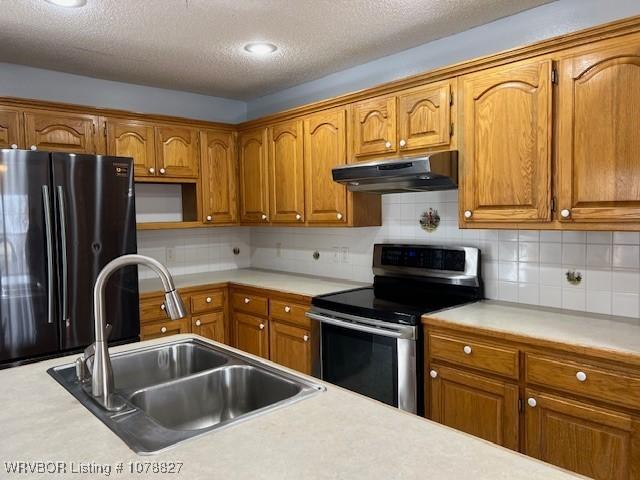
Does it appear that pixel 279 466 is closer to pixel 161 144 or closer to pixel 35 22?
pixel 35 22

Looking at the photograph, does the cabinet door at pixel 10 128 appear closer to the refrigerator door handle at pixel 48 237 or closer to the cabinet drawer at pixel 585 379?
the refrigerator door handle at pixel 48 237

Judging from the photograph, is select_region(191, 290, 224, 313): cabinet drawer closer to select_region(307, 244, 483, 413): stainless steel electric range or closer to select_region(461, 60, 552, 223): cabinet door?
select_region(307, 244, 483, 413): stainless steel electric range

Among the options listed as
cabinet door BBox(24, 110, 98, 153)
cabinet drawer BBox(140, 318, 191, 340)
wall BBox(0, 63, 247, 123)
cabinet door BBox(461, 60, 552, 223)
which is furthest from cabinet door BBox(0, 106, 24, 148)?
cabinet door BBox(461, 60, 552, 223)

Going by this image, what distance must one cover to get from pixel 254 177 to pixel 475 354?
2.35 meters

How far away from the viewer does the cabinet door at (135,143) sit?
3402mm

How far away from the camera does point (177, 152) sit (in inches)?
146

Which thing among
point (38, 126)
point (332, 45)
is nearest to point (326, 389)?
point (332, 45)

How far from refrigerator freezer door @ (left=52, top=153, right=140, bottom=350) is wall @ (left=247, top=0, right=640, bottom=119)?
1592 mm

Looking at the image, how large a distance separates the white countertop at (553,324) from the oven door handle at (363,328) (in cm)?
14

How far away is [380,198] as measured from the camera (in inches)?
132

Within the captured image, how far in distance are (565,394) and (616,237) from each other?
2.74ft

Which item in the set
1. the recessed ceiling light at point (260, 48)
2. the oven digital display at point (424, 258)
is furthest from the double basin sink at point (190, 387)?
the recessed ceiling light at point (260, 48)

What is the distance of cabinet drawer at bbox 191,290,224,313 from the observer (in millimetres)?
3559

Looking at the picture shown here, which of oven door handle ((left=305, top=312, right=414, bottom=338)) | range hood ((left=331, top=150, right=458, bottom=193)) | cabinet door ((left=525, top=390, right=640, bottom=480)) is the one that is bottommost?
cabinet door ((left=525, top=390, right=640, bottom=480))
